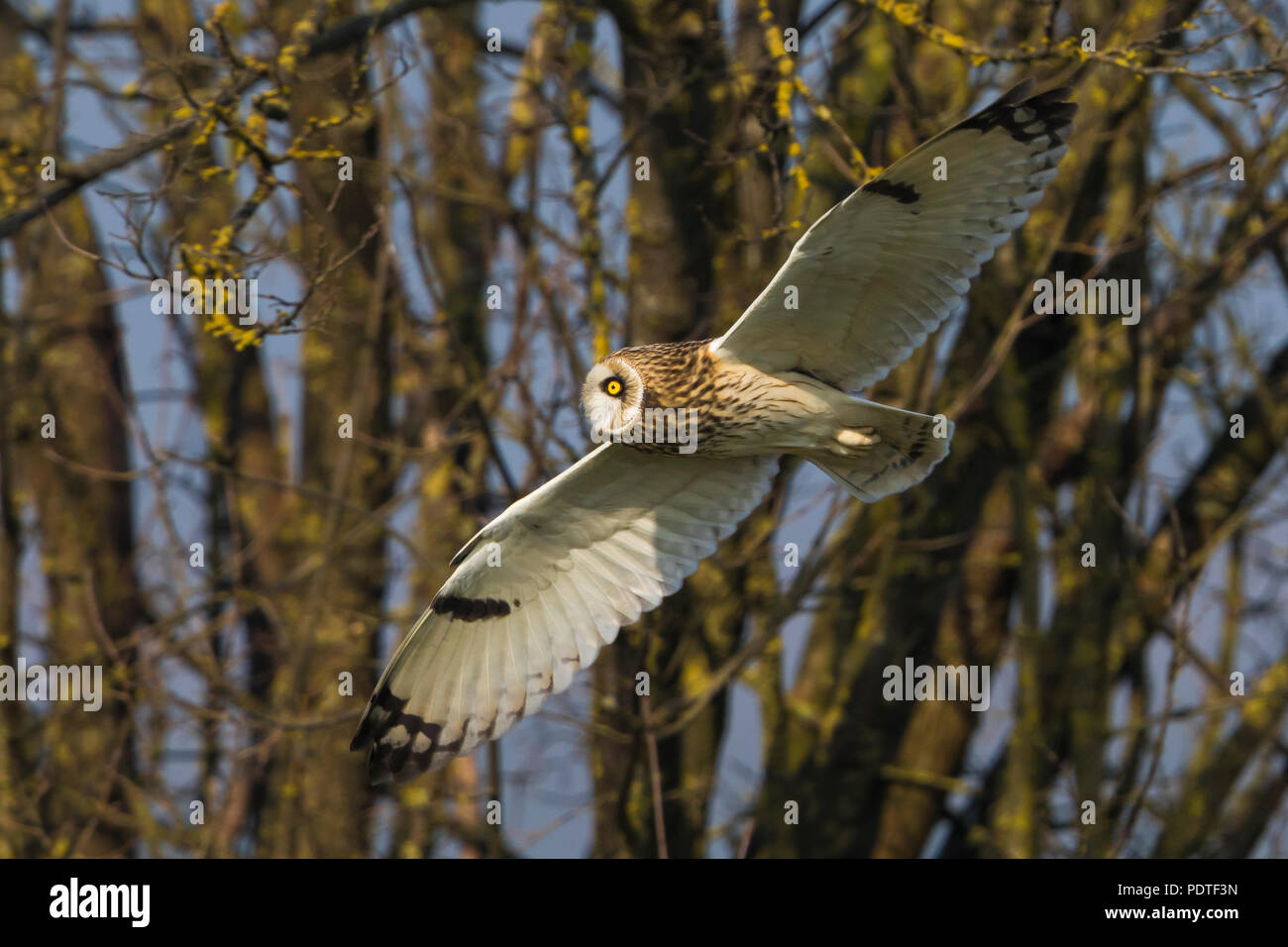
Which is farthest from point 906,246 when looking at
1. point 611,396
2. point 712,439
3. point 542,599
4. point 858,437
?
point 542,599

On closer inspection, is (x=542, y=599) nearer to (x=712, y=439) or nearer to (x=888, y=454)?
(x=712, y=439)

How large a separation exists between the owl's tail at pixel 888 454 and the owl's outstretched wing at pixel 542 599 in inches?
22.4

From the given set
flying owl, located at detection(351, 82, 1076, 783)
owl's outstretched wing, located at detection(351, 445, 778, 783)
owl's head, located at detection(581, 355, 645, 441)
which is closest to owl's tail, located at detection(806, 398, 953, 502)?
flying owl, located at detection(351, 82, 1076, 783)

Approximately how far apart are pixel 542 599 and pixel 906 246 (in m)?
1.91

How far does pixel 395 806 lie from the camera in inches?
307

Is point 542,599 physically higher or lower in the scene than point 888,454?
lower

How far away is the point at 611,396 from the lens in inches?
191

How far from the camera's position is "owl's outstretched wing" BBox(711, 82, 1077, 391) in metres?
4.39

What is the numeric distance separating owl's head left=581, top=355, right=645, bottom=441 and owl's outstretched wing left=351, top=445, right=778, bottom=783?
1.24 ft

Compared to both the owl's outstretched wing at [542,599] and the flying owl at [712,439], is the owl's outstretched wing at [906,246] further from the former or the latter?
the owl's outstretched wing at [542,599]

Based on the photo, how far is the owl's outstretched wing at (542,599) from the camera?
5.32m

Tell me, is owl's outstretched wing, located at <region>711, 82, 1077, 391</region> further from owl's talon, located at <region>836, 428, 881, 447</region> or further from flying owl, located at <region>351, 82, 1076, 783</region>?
owl's talon, located at <region>836, 428, 881, 447</region>

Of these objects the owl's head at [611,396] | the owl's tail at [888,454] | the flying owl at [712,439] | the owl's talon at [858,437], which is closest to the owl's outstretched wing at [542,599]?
the flying owl at [712,439]

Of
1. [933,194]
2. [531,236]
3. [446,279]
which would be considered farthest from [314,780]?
[933,194]
